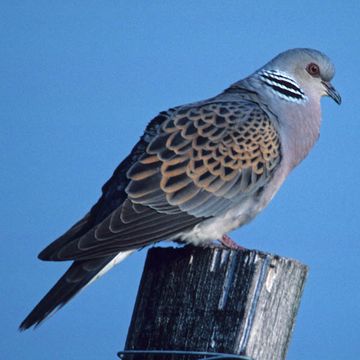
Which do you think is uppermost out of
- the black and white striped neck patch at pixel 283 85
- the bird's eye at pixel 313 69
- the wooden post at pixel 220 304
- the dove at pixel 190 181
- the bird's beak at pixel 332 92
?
the bird's eye at pixel 313 69

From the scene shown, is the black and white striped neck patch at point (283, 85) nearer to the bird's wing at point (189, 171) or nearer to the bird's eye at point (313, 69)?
the bird's eye at point (313, 69)

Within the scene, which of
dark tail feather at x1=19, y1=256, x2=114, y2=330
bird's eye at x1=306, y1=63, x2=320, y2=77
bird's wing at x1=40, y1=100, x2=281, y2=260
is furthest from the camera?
bird's eye at x1=306, y1=63, x2=320, y2=77

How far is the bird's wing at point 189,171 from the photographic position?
13.8ft

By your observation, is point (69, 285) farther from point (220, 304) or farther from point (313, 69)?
point (313, 69)

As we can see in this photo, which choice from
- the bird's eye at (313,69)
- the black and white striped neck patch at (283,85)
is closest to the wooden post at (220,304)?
the black and white striped neck patch at (283,85)

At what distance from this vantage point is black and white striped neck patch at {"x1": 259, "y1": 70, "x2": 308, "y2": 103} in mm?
5410

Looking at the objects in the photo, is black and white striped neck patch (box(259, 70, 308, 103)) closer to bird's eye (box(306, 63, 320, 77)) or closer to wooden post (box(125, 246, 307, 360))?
bird's eye (box(306, 63, 320, 77))

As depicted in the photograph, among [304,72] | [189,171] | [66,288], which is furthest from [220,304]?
[304,72]

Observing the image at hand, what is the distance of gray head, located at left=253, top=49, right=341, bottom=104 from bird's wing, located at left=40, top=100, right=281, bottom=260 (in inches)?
31.3

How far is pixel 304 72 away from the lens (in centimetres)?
584

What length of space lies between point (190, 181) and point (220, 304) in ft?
4.62

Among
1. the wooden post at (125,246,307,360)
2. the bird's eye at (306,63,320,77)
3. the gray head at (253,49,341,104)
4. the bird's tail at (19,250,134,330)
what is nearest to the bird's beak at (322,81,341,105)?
the gray head at (253,49,341,104)

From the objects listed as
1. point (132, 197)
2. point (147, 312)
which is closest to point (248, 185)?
point (132, 197)

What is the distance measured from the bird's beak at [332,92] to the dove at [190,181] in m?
0.81
